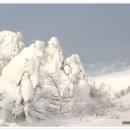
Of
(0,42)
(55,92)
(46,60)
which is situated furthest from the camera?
(0,42)

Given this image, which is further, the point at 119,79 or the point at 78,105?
the point at 119,79

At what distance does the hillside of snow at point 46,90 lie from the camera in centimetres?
2317

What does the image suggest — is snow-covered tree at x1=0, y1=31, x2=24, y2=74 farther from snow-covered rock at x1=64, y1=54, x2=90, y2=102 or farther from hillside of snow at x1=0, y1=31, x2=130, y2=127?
snow-covered rock at x1=64, y1=54, x2=90, y2=102

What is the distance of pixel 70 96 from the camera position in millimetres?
26141

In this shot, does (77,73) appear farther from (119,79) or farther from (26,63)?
(119,79)

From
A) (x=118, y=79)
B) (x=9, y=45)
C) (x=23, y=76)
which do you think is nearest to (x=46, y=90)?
(x=23, y=76)

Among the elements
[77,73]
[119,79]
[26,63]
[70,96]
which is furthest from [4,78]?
[119,79]

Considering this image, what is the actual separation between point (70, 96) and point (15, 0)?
6892 mm

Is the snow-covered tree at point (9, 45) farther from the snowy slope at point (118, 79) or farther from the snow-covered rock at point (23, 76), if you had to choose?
the snowy slope at point (118, 79)

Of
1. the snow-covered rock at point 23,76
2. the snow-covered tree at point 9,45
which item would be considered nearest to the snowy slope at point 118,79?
the snow-covered tree at point 9,45

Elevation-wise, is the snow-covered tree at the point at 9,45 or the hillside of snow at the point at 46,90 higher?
the snow-covered tree at the point at 9,45

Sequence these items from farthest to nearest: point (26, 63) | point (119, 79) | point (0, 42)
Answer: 1. point (119, 79)
2. point (0, 42)
3. point (26, 63)

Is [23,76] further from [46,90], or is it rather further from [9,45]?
[9,45]

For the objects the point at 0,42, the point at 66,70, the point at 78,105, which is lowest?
the point at 78,105
